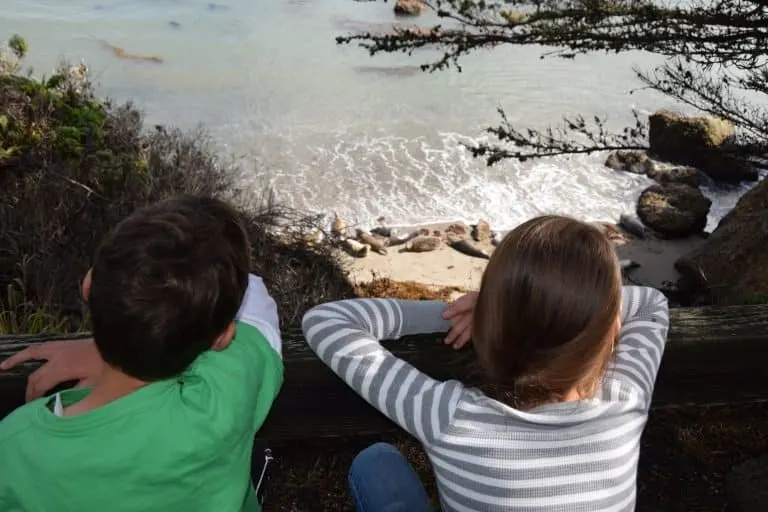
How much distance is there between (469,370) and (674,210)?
8883 mm

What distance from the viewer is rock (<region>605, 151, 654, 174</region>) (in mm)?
11211

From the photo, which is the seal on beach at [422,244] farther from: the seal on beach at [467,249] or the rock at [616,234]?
the rock at [616,234]

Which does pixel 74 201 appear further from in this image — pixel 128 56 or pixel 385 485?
pixel 128 56

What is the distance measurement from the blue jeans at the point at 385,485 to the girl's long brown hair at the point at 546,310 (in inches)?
18.9

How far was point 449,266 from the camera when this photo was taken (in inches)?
311

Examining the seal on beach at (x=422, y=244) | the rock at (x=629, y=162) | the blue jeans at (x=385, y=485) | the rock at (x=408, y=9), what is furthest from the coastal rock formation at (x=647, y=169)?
the blue jeans at (x=385, y=485)

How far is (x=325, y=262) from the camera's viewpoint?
5.51 metres

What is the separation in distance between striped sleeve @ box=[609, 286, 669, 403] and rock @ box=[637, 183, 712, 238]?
8.09 metres

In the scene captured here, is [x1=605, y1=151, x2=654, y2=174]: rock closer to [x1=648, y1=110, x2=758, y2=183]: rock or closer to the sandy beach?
[x1=648, y1=110, x2=758, y2=183]: rock

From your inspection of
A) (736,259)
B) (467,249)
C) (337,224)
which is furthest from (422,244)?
(736,259)

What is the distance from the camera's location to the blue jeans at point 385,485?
1807 millimetres

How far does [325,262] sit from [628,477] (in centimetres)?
410

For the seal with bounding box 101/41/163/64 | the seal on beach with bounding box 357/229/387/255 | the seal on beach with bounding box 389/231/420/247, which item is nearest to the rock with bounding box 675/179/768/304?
the seal on beach with bounding box 389/231/420/247

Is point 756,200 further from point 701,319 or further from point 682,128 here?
point 701,319
